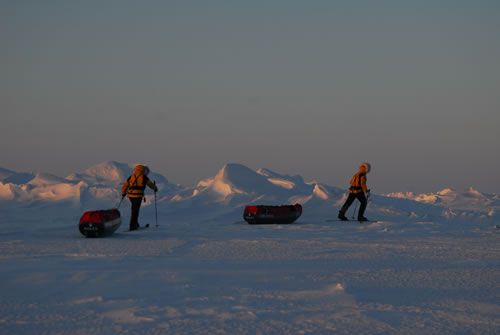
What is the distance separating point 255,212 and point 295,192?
29134 millimetres

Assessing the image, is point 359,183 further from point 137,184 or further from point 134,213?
point 134,213

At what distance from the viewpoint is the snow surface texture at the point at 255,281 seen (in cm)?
525

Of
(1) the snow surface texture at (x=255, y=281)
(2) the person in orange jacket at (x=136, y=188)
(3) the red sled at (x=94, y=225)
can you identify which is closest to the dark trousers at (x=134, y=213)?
(2) the person in orange jacket at (x=136, y=188)

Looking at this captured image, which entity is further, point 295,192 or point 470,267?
point 295,192

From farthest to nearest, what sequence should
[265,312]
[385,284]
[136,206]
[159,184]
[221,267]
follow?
1. [159,184]
2. [136,206]
3. [221,267]
4. [385,284]
5. [265,312]

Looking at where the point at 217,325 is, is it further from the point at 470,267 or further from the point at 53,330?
the point at 470,267

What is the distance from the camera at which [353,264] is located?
8617mm

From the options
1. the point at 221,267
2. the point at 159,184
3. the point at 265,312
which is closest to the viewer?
the point at 265,312

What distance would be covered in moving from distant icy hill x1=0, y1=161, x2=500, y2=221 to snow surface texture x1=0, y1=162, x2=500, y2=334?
21.4 m

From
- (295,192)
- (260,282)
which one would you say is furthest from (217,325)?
(295,192)

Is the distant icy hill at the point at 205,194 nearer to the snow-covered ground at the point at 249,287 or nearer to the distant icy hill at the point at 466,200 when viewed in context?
the snow-covered ground at the point at 249,287

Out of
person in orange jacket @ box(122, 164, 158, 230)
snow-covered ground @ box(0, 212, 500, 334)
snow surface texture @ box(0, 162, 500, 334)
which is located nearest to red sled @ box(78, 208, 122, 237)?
snow surface texture @ box(0, 162, 500, 334)

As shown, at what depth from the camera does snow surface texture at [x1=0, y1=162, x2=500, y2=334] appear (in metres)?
5.25

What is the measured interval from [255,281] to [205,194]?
135 feet
